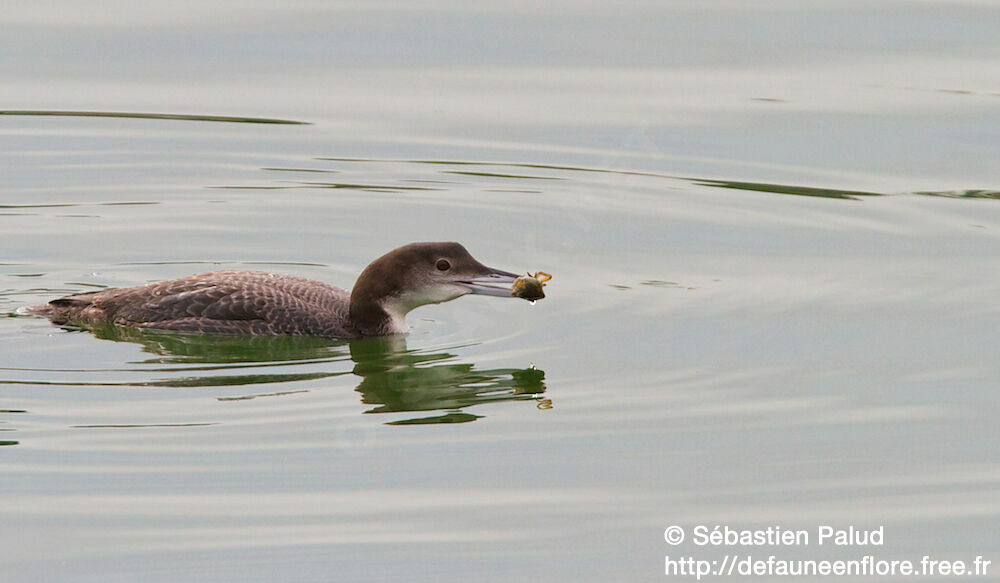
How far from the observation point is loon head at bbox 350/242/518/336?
35.6 ft

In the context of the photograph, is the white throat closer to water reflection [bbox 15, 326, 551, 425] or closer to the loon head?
the loon head

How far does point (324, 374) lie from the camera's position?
33.5ft

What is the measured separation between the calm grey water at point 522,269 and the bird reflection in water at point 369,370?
3 cm

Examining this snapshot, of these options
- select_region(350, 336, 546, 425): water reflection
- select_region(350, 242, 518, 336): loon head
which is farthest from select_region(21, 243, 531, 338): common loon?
select_region(350, 336, 546, 425): water reflection

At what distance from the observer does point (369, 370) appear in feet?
34.1

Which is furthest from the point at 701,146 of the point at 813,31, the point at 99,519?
the point at 99,519

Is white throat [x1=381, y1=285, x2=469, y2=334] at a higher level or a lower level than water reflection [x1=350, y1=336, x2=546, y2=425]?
higher

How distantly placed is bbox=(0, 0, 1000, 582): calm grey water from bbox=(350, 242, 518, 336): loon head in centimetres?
23

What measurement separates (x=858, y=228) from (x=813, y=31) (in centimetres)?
557

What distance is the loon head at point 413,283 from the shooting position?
10.8m

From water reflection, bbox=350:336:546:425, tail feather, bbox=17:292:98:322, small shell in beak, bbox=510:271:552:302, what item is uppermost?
small shell in beak, bbox=510:271:552:302

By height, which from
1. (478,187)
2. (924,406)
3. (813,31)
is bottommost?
(924,406)

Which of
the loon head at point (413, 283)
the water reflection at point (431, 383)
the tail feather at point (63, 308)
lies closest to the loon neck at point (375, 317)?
the loon head at point (413, 283)

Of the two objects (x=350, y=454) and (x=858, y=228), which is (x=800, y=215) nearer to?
(x=858, y=228)
